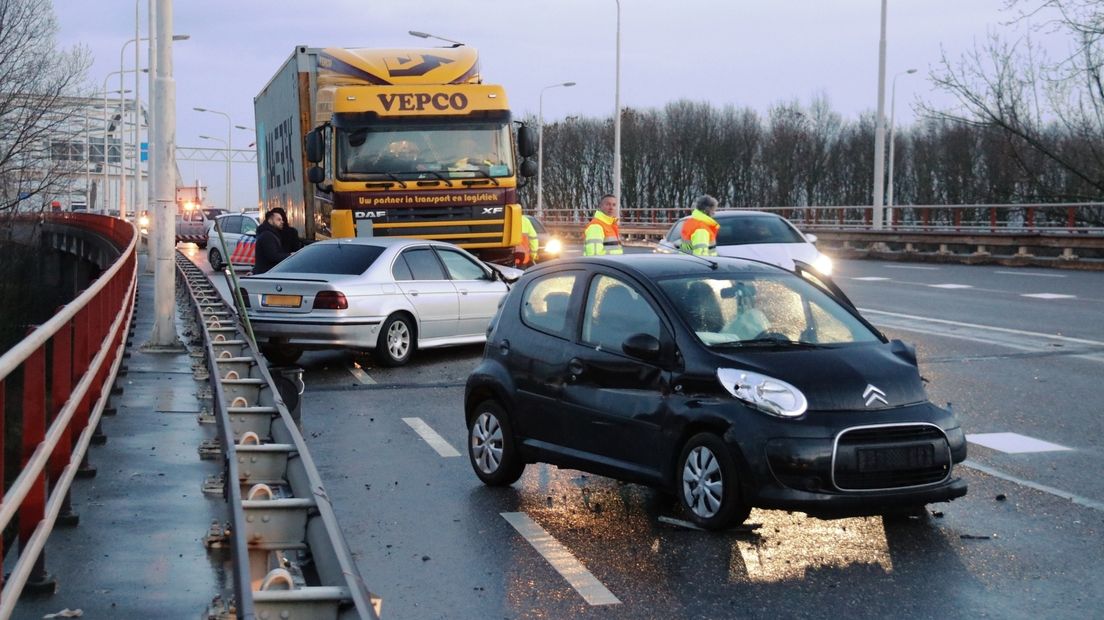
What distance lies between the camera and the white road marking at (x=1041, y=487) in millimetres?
7762

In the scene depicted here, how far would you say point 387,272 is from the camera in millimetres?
15117

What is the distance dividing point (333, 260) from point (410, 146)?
177 inches

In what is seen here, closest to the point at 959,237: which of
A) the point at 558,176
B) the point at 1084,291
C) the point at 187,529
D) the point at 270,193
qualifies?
the point at 1084,291

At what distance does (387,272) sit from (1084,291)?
14419 mm

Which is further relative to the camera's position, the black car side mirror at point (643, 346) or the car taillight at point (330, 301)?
the car taillight at point (330, 301)

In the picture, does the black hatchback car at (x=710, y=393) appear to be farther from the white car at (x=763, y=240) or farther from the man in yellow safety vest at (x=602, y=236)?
the white car at (x=763, y=240)

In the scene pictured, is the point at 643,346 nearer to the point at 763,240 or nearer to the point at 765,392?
the point at 765,392

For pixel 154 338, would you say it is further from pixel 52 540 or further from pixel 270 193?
pixel 270 193

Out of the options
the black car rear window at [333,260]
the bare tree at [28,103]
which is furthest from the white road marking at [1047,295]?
the bare tree at [28,103]

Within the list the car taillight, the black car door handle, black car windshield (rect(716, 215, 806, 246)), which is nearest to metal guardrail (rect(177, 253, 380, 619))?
the black car door handle

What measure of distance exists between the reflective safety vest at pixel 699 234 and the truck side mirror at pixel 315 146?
5940mm

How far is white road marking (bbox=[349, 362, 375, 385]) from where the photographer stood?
1382cm

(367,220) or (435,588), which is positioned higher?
(367,220)

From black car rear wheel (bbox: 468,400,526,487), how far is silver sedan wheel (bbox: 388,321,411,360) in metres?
6.38
